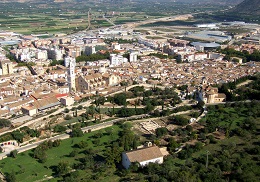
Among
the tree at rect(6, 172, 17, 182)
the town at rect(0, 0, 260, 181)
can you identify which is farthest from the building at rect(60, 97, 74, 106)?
the tree at rect(6, 172, 17, 182)

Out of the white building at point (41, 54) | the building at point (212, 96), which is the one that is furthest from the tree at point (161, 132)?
the white building at point (41, 54)

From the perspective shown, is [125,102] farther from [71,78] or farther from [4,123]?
[4,123]

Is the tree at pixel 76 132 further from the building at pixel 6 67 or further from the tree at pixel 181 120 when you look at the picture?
the building at pixel 6 67

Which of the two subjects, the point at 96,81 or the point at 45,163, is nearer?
the point at 45,163

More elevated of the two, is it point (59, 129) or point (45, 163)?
point (59, 129)

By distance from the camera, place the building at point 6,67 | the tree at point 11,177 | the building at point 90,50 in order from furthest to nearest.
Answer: the building at point 90,50 → the building at point 6,67 → the tree at point 11,177

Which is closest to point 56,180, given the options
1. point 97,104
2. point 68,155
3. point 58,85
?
point 68,155

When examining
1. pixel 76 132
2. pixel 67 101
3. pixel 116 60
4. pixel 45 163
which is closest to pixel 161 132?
pixel 76 132
